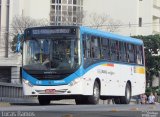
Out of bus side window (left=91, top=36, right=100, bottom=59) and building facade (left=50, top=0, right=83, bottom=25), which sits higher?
building facade (left=50, top=0, right=83, bottom=25)

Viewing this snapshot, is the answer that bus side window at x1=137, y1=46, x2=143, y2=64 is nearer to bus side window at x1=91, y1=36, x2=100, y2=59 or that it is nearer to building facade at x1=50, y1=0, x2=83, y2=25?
bus side window at x1=91, y1=36, x2=100, y2=59

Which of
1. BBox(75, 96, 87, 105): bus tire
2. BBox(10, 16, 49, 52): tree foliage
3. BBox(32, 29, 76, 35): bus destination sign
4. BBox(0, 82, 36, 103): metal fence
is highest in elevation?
BBox(10, 16, 49, 52): tree foliage

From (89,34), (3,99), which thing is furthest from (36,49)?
(3,99)

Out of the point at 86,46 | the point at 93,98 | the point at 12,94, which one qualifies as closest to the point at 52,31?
the point at 86,46

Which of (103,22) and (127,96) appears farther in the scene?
(103,22)

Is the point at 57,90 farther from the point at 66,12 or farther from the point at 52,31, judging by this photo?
the point at 66,12

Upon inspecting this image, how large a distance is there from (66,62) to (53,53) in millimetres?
719

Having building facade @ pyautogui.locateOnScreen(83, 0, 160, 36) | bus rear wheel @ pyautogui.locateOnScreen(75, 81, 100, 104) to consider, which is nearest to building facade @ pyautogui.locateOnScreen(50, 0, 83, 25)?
building facade @ pyautogui.locateOnScreen(83, 0, 160, 36)

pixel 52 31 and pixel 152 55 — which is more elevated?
pixel 52 31

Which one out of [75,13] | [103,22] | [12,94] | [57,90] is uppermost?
[75,13]

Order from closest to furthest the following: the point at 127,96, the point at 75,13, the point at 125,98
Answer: the point at 125,98 → the point at 127,96 → the point at 75,13

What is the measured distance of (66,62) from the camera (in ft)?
70.9

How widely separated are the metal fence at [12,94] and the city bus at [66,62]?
28.7 ft

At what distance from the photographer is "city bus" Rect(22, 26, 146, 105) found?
70.6ft
